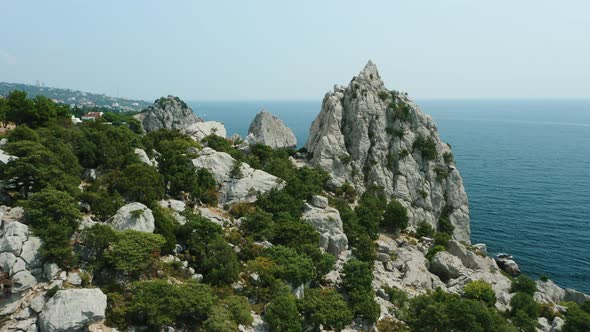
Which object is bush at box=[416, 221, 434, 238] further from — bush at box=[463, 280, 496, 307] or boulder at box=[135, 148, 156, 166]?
boulder at box=[135, 148, 156, 166]

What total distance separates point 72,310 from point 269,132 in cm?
8336

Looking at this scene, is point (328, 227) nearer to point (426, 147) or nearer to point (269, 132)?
point (426, 147)

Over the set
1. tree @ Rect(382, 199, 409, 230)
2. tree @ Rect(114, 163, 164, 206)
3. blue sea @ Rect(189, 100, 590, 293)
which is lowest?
blue sea @ Rect(189, 100, 590, 293)

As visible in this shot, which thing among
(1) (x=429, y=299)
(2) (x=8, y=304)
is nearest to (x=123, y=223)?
(2) (x=8, y=304)

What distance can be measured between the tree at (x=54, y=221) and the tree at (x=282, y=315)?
15910mm

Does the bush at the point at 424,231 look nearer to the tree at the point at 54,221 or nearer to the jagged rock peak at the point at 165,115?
the tree at the point at 54,221

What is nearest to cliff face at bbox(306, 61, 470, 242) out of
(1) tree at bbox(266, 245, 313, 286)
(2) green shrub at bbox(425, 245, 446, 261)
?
(2) green shrub at bbox(425, 245, 446, 261)

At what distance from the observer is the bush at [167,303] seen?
2834 cm

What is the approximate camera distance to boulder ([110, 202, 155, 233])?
3612 centimetres

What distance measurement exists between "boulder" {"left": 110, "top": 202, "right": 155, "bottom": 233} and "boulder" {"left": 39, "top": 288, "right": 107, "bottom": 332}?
27.7 ft

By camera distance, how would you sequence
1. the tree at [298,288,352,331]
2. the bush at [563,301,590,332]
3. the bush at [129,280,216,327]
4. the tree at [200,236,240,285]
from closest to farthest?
the bush at [129,280,216,327] < the tree at [298,288,352,331] < the tree at [200,236,240,285] < the bush at [563,301,590,332]

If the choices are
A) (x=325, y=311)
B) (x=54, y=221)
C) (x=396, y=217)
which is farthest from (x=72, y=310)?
(x=396, y=217)

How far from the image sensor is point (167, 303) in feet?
94.9

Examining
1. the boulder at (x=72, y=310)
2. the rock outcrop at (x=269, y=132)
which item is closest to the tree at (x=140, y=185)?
the boulder at (x=72, y=310)
